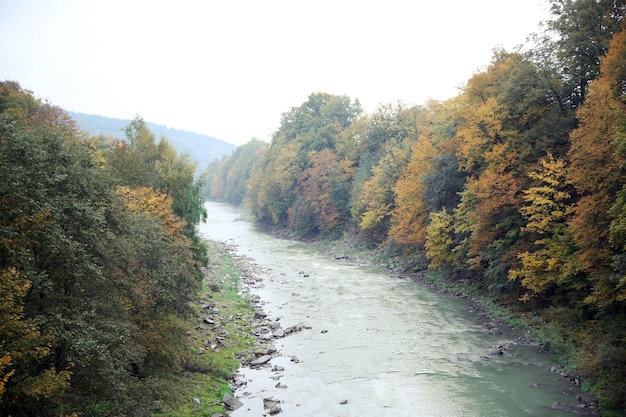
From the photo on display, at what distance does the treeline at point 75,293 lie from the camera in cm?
1058

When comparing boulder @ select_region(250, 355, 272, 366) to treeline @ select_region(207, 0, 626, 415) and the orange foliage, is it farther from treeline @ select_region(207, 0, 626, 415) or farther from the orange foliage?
the orange foliage

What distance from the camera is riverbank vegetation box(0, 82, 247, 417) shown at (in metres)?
10.7

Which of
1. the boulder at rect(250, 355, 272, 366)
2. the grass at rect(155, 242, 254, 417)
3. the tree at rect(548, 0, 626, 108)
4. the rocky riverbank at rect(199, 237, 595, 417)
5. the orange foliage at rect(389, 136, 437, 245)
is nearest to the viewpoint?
the grass at rect(155, 242, 254, 417)

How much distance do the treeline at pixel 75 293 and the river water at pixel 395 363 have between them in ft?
15.9

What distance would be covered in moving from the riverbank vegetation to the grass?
0.36 feet

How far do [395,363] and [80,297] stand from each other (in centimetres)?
1473

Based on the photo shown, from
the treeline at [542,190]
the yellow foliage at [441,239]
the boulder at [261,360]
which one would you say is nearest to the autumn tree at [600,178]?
the treeline at [542,190]

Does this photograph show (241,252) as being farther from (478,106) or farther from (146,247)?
(146,247)

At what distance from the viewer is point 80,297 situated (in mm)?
13586

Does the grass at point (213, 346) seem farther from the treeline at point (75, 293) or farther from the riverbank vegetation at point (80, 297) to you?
the treeline at point (75, 293)

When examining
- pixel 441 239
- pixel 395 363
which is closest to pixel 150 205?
pixel 395 363

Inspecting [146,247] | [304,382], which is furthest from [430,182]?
[146,247]

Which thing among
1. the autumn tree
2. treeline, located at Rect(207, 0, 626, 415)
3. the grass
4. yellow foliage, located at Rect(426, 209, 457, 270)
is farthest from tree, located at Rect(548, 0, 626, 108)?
the grass

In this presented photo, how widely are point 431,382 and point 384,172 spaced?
35177 millimetres
